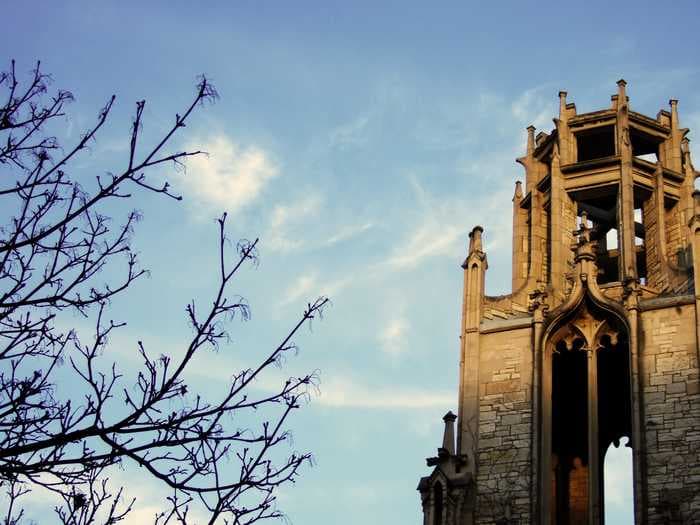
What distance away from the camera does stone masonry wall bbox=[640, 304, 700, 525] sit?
72.2 ft

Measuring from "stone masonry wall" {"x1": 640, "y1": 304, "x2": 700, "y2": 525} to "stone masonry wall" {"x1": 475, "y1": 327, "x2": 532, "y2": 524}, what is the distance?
2.17 metres

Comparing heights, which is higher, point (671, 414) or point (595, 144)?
point (595, 144)

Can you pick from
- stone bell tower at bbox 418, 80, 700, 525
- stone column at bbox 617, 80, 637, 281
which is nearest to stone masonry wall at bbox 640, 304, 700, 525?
stone bell tower at bbox 418, 80, 700, 525

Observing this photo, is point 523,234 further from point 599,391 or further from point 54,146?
point 54,146

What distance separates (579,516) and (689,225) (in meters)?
5.96

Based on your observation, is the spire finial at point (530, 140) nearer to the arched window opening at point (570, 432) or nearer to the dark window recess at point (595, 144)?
the dark window recess at point (595, 144)

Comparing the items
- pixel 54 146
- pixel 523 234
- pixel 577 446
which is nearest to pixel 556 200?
pixel 523 234

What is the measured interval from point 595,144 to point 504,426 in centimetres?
909

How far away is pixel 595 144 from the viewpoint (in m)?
30.7

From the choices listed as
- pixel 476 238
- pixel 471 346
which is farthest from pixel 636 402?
pixel 476 238

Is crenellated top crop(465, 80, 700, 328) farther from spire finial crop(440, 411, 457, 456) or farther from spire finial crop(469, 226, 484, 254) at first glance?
spire finial crop(440, 411, 457, 456)

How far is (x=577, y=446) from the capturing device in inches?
1035

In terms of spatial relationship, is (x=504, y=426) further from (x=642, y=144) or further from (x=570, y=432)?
(x=642, y=144)

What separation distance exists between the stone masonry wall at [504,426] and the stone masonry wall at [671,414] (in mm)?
2169
